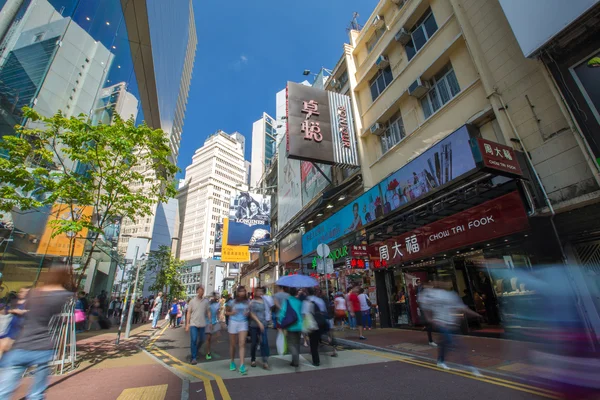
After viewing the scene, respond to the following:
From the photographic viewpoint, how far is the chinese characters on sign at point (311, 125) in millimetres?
15383

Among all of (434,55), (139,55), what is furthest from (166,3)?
(434,55)

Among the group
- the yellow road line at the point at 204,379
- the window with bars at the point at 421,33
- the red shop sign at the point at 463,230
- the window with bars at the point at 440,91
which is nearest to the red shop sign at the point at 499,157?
the red shop sign at the point at 463,230

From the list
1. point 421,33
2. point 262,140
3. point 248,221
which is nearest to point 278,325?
point 421,33

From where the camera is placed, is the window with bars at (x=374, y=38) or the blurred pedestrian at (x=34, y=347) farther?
the window with bars at (x=374, y=38)

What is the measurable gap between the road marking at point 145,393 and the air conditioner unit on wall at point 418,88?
13.2 metres

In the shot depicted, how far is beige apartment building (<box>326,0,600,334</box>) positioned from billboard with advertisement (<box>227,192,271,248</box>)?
15.9 meters

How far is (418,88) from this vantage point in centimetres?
1214

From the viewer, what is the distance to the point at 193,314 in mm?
7379

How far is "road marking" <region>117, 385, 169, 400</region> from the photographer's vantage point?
445cm

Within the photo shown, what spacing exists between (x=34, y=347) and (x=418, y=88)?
1377 centimetres

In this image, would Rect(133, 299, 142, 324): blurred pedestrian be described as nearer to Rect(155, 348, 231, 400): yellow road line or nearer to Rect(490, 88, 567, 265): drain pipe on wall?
Rect(155, 348, 231, 400): yellow road line

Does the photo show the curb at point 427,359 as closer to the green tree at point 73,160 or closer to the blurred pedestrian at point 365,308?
the blurred pedestrian at point 365,308

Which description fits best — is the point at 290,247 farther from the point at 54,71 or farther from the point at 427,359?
the point at 54,71

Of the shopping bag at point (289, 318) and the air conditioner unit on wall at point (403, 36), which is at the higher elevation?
the air conditioner unit on wall at point (403, 36)
